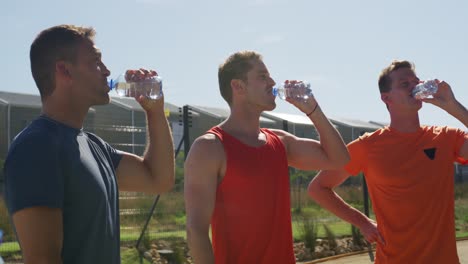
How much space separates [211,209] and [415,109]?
2.02 meters

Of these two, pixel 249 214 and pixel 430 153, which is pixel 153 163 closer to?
pixel 249 214

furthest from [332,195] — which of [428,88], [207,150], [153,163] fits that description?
[153,163]

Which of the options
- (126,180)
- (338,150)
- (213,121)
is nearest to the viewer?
(126,180)

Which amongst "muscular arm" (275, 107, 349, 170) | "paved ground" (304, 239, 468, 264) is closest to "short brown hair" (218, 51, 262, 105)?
"muscular arm" (275, 107, 349, 170)

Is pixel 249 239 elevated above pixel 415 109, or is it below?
below

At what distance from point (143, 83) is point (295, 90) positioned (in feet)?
3.82

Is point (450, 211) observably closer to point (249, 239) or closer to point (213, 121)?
point (249, 239)

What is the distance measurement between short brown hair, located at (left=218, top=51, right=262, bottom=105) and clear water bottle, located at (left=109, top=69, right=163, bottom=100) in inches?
27.9

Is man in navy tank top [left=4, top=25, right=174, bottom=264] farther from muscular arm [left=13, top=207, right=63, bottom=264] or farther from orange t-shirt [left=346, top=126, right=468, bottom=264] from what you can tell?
orange t-shirt [left=346, top=126, right=468, bottom=264]

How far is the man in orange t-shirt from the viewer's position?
14.5 ft

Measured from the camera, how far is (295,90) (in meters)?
4.19

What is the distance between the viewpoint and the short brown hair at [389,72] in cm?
498

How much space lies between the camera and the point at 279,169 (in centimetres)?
375

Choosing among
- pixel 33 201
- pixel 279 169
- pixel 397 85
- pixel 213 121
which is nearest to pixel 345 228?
pixel 213 121
